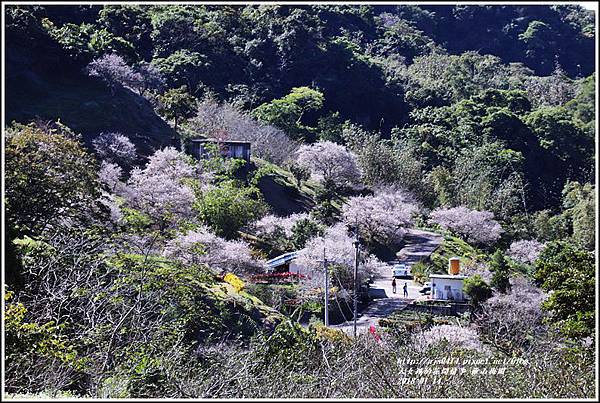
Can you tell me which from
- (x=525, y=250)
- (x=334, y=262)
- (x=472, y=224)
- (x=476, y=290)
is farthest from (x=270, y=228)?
(x=525, y=250)

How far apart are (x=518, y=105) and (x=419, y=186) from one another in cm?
1005

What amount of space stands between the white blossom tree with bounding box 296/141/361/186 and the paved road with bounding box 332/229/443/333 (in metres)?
3.61

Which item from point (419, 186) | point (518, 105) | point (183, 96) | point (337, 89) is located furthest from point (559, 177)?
point (183, 96)

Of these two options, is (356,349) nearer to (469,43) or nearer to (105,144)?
(105,144)

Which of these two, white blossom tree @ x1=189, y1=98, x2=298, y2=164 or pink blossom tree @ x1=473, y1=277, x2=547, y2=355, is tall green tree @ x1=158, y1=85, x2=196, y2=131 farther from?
pink blossom tree @ x1=473, y1=277, x2=547, y2=355

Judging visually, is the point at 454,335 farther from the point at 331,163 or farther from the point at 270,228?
the point at 331,163

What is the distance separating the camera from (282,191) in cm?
2547

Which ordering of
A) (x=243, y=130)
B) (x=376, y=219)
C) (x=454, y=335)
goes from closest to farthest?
(x=454, y=335) → (x=376, y=219) → (x=243, y=130)

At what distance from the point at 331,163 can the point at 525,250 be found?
8.14 m

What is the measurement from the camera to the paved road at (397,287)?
15.6 m

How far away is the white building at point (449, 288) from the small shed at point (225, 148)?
995 centimetres

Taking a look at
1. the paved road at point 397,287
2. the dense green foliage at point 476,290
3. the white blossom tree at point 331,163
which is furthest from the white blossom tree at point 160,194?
the white blossom tree at point 331,163

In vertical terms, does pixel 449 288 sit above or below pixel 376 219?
below

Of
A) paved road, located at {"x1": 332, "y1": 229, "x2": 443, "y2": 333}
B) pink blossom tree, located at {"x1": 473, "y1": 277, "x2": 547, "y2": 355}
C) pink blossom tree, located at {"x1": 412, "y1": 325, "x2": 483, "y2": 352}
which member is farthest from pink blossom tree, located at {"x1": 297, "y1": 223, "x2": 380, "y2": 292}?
pink blossom tree, located at {"x1": 412, "y1": 325, "x2": 483, "y2": 352}
